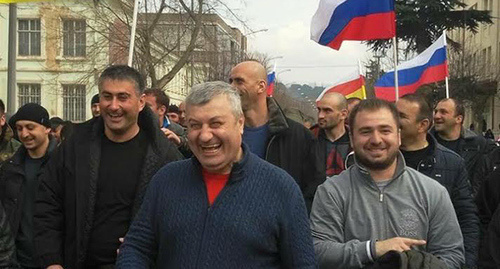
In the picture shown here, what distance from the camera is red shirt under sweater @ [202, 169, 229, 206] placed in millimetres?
3141

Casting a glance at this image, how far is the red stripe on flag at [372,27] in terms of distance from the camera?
359 inches

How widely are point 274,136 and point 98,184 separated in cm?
137

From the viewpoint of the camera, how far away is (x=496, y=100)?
153 feet

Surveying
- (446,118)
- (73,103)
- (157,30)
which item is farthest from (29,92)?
(446,118)

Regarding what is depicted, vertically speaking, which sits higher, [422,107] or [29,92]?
[29,92]

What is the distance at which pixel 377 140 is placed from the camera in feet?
11.9

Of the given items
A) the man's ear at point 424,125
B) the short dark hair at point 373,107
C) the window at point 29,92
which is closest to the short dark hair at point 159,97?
the man's ear at point 424,125

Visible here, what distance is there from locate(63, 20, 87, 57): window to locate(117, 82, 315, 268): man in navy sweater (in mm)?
34774

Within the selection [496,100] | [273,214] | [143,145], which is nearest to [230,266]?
[273,214]

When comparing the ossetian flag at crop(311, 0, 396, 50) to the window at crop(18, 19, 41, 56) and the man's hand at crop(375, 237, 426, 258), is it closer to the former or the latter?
the man's hand at crop(375, 237, 426, 258)

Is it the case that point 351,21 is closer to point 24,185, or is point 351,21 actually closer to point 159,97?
point 159,97

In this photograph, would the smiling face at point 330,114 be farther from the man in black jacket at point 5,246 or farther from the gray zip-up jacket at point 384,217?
the man in black jacket at point 5,246

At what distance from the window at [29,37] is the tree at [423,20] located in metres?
22.2

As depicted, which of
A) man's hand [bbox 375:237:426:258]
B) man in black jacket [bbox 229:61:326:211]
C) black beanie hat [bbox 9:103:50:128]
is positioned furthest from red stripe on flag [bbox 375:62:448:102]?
man's hand [bbox 375:237:426:258]
